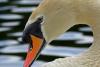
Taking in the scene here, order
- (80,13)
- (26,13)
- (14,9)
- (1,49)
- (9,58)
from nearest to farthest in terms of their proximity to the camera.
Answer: (80,13) < (9,58) < (1,49) < (26,13) < (14,9)

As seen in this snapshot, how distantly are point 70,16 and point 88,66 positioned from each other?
34cm

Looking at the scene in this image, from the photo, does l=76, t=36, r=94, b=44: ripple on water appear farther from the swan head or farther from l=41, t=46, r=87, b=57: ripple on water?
the swan head

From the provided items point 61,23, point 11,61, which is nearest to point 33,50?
point 61,23

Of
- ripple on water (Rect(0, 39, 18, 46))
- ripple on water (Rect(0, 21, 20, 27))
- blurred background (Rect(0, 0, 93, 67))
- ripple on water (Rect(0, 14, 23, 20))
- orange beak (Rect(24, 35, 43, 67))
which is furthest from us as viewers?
ripple on water (Rect(0, 14, 23, 20))

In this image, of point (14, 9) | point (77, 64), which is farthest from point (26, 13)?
point (77, 64)

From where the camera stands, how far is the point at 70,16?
2863 millimetres

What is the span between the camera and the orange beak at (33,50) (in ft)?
9.76

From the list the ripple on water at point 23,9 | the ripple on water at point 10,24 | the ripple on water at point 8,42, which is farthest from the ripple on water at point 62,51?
the ripple on water at point 23,9

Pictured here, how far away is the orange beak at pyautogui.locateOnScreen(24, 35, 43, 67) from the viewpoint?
297 centimetres

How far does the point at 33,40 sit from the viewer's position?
299 cm

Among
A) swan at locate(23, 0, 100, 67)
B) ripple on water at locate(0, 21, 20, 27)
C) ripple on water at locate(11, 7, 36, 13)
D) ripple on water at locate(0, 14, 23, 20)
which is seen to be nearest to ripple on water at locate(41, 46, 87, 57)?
ripple on water at locate(0, 21, 20, 27)

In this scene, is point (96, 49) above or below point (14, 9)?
above

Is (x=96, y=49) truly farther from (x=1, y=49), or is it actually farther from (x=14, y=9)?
(x=14, y=9)

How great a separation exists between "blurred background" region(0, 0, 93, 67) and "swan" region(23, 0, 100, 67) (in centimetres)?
247
